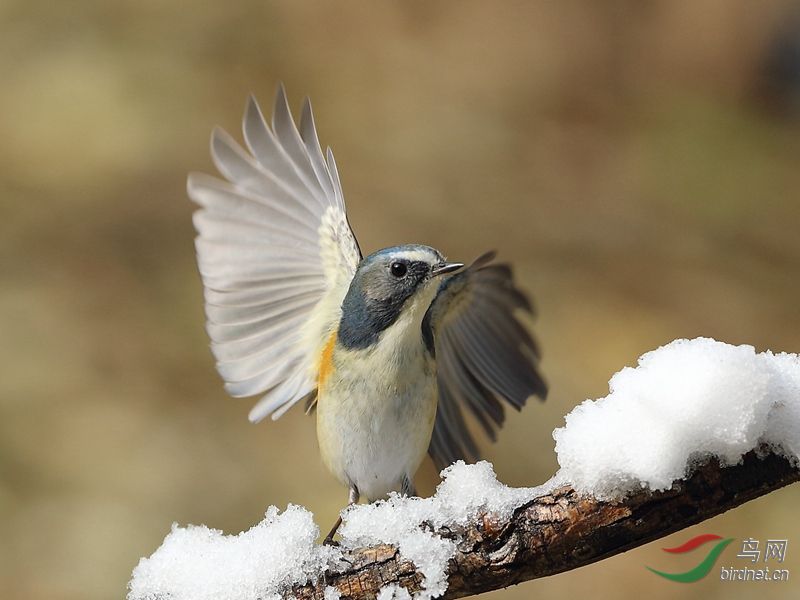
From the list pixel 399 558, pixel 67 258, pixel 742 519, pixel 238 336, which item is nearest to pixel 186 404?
pixel 67 258

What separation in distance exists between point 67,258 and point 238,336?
3.22 meters

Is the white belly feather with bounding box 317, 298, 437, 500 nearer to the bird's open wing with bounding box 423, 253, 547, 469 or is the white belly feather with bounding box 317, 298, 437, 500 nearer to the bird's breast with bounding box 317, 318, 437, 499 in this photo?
the bird's breast with bounding box 317, 318, 437, 499

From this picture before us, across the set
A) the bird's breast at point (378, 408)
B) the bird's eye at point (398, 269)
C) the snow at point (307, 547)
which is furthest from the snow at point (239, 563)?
the bird's eye at point (398, 269)

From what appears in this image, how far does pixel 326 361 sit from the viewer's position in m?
2.88

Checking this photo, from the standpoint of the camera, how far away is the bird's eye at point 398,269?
271 cm

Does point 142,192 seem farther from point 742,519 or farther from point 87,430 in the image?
point 742,519

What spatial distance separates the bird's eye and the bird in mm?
145

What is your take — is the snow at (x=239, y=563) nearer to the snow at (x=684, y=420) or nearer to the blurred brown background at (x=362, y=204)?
the snow at (x=684, y=420)

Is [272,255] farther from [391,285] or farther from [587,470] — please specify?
[587,470]

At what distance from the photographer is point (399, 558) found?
211cm

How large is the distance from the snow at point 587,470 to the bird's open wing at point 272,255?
0.81 meters

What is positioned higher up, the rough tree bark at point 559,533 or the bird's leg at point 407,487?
the bird's leg at point 407,487

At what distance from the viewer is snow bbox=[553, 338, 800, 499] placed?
1.83 m

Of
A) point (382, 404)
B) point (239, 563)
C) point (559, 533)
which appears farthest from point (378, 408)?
point (559, 533)
